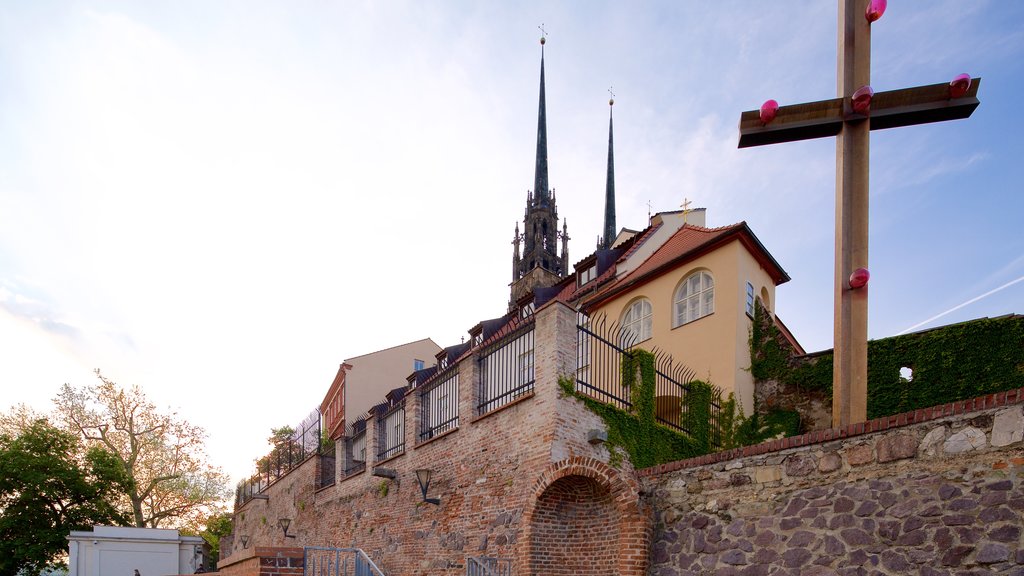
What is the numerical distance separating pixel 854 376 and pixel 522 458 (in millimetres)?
4490

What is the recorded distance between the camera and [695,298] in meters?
15.5

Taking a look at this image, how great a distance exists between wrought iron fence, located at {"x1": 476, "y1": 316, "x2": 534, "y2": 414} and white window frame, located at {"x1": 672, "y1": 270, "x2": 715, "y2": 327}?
16.8 ft

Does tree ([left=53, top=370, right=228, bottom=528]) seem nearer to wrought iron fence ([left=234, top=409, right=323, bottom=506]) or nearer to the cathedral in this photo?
wrought iron fence ([left=234, top=409, right=323, bottom=506])

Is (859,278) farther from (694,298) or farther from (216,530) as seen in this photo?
(216,530)

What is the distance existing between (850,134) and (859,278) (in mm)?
1943

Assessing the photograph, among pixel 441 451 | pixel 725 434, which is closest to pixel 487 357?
pixel 441 451

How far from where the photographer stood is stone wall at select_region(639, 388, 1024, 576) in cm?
622

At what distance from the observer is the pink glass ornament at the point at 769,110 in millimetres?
9141

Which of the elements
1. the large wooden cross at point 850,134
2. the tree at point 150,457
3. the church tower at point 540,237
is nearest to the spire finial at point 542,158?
the church tower at point 540,237

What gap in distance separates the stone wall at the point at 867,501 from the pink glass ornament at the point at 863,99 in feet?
14.1

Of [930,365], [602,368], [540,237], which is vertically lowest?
[602,368]

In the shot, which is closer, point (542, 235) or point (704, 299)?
point (704, 299)

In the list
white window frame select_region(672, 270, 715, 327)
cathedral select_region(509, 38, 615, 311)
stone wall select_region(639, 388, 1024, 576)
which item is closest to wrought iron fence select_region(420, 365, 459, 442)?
stone wall select_region(639, 388, 1024, 576)

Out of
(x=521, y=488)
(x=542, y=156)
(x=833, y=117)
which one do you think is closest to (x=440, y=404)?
(x=521, y=488)
